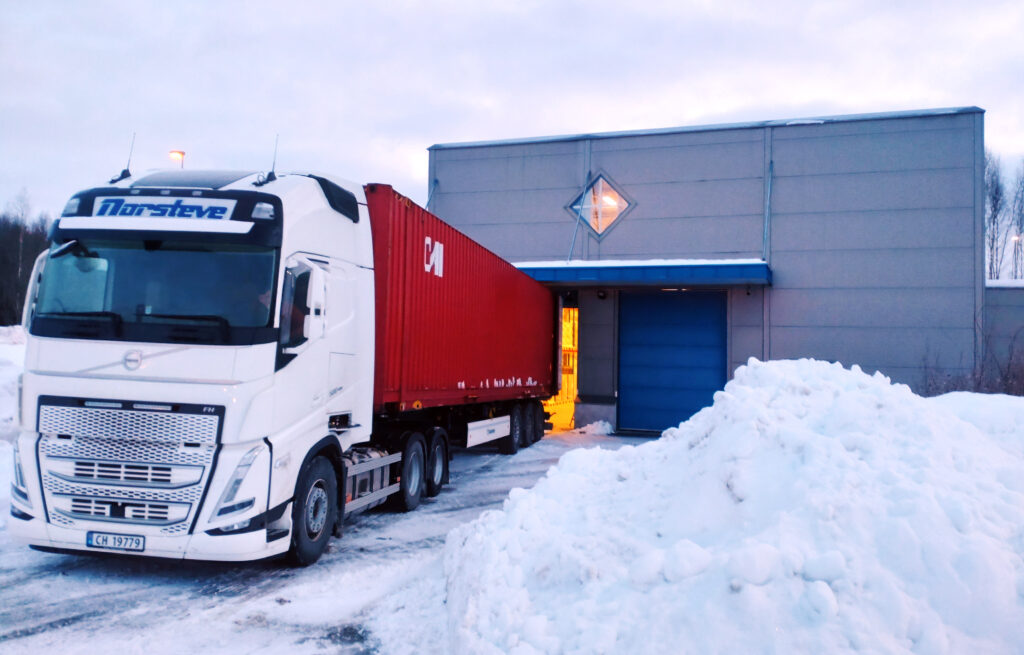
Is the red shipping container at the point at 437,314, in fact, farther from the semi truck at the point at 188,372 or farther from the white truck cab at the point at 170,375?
the white truck cab at the point at 170,375

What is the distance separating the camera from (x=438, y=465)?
10.7 m

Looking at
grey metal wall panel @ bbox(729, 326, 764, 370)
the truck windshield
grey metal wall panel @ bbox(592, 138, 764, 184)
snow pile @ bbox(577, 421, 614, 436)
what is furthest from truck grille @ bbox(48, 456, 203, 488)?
grey metal wall panel @ bbox(592, 138, 764, 184)

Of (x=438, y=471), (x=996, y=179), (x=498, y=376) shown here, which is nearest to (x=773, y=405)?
(x=438, y=471)

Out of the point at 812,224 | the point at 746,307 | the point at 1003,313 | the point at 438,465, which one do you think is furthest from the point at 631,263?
the point at 1003,313

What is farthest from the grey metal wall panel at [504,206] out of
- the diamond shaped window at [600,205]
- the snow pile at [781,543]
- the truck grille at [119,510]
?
the truck grille at [119,510]

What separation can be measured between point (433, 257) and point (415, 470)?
292 cm

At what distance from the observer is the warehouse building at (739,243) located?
18.2m

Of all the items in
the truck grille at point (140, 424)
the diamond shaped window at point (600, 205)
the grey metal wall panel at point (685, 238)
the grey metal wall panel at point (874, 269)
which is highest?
the diamond shaped window at point (600, 205)

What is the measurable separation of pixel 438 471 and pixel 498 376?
304cm

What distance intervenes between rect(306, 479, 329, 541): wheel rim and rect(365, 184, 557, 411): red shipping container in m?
1.34

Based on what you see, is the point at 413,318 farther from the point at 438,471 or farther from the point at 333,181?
the point at 438,471

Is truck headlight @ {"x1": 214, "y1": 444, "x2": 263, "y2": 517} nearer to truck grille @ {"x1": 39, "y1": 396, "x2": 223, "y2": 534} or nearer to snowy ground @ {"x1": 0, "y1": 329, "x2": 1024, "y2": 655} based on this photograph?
truck grille @ {"x1": 39, "y1": 396, "x2": 223, "y2": 534}

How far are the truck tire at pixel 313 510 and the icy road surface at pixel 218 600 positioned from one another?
18cm

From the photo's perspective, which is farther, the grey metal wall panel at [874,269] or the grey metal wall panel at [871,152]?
the grey metal wall panel at [871,152]
